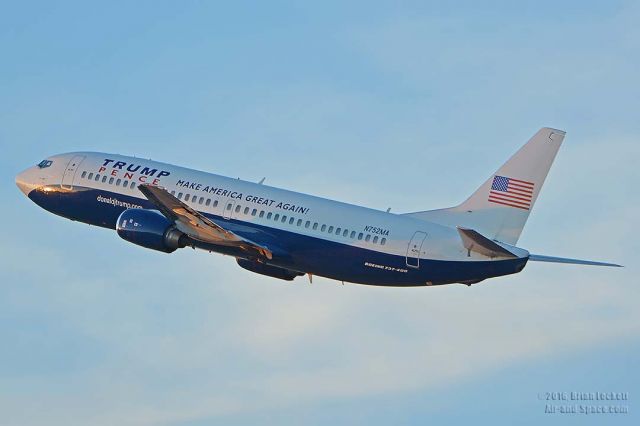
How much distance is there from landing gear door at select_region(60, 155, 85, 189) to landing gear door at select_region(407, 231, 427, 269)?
18.0 metres

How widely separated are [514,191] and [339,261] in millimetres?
8051

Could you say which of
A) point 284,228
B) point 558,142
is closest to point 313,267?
point 284,228

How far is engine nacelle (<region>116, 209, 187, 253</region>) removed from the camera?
60938 mm

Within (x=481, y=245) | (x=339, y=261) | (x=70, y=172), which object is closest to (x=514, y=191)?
(x=481, y=245)

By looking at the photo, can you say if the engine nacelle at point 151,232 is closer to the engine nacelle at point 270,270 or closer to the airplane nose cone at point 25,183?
the engine nacelle at point 270,270

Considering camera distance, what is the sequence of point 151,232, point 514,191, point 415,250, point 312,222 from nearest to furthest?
point 514,191 → point 415,250 → point 151,232 → point 312,222

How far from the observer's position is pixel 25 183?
69.8m

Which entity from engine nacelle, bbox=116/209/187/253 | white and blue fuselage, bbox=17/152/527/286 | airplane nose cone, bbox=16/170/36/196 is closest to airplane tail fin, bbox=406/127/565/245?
white and blue fuselage, bbox=17/152/527/286

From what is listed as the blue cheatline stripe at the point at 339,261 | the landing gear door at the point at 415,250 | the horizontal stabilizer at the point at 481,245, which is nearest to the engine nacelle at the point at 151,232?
the blue cheatline stripe at the point at 339,261

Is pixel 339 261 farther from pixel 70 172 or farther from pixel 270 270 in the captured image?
pixel 70 172

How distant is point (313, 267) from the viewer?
61.1 m

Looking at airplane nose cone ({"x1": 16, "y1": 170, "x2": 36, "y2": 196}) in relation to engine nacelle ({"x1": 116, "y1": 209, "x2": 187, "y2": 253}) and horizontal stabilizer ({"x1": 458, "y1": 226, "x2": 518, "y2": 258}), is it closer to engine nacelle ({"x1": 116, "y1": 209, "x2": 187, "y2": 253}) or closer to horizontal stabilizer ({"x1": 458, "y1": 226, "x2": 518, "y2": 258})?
engine nacelle ({"x1": 116, "y1": 209, "x2": 187, "y2": 253})

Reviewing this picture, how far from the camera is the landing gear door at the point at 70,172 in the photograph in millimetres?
67250

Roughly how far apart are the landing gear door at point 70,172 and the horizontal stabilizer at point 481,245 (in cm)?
2064
